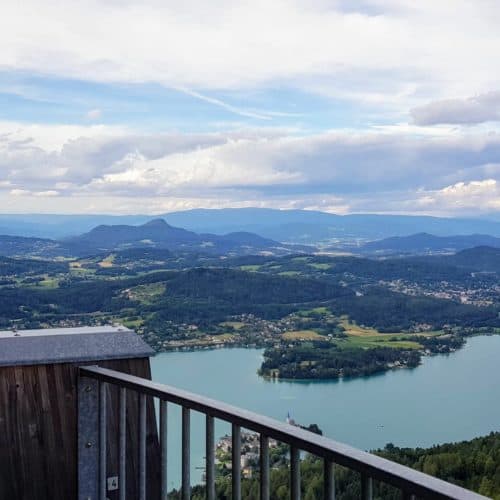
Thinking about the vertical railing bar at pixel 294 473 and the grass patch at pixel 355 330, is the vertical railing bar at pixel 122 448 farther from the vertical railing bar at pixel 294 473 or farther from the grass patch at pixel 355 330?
the grass patch at pixel 355 330

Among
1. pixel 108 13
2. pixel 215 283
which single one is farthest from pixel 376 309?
pixel 108 13

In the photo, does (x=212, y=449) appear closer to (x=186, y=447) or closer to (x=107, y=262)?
(x=186, y=447)

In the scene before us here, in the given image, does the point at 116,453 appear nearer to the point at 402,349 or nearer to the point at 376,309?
the point at 402,349

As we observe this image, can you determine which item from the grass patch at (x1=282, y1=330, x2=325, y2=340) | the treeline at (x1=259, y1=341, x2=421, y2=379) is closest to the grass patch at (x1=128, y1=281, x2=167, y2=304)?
the grass patch at (x1=282, y1=330, x2=325, y2=340)

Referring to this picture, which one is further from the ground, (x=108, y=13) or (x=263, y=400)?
(x=108, y=13)

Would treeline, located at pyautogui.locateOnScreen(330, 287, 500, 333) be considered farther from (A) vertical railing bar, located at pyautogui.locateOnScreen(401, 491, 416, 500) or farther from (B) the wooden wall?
(A) vertical railing bar, located at pyautogui.locateOnScreen(401, 491, 416, 500)

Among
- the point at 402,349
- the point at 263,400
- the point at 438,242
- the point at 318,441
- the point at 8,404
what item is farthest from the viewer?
the point at 438,242
